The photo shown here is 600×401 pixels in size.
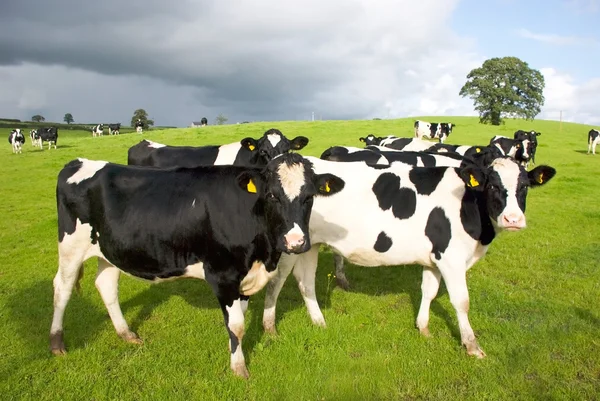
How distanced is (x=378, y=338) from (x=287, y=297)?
6.26ft

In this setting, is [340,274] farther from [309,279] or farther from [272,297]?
[272,297]

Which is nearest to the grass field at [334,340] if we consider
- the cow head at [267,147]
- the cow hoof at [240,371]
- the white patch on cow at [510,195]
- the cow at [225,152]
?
the cow hoof at [240,371]

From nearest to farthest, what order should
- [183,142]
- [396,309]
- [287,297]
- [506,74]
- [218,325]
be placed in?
[218,325]
[396,309]
[287,297]
[183,142]
[506,74]

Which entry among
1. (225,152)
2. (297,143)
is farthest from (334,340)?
(225,152)

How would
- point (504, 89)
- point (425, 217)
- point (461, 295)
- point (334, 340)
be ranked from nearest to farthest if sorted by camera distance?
point (461, 295) → point (425, 217) → point (334, 340) → point (504, 89)

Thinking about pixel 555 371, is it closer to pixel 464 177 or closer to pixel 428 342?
pixel 428 342

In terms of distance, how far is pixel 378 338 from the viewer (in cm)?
580

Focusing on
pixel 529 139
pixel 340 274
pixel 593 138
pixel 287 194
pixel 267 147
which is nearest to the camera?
pixel 287 194

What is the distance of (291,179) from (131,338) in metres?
3.16

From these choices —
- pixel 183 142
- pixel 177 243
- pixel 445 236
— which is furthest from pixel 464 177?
pixel 183 142

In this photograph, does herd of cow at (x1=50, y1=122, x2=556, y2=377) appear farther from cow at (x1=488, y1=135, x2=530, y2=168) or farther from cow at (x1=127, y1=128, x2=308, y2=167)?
cow at (x1=488, y1=135, x2=530, y2=168)

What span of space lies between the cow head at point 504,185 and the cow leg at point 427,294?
42.4 inches

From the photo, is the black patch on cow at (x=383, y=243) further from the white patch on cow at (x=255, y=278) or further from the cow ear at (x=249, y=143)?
the cow ear at (x=249, y=143)

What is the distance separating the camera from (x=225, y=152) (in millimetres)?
10953
